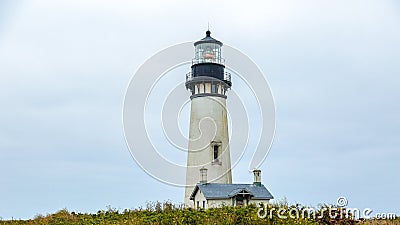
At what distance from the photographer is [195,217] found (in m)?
15.5

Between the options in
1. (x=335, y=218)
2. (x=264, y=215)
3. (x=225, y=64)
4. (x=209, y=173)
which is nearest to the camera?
(x=335, y=218)

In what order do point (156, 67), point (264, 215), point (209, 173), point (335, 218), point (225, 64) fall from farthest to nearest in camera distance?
point (225, 64)
point (209, 173)
point (156, 67)
point (264, 215)
point (335, 218)

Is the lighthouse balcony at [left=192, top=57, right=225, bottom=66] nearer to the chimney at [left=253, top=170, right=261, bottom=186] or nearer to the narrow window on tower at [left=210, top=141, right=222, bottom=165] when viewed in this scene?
the narrow window on tower at [left=210, top=141, right=222, bottom=165]

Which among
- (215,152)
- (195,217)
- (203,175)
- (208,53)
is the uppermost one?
(208,53)

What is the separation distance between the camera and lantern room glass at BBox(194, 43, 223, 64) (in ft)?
92.7

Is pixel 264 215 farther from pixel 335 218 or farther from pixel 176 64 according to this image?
pixel 176 64

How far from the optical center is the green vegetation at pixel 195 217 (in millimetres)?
14148

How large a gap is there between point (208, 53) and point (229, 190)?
269 inches

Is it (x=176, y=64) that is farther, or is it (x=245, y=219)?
(x=176, y=64)

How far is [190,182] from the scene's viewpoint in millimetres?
26750

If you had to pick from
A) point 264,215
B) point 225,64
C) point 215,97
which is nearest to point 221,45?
point 225,64

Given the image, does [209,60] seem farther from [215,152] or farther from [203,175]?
[203,175]

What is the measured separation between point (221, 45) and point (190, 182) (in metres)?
6.81

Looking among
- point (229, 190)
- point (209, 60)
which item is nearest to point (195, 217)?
point (229, 190)
